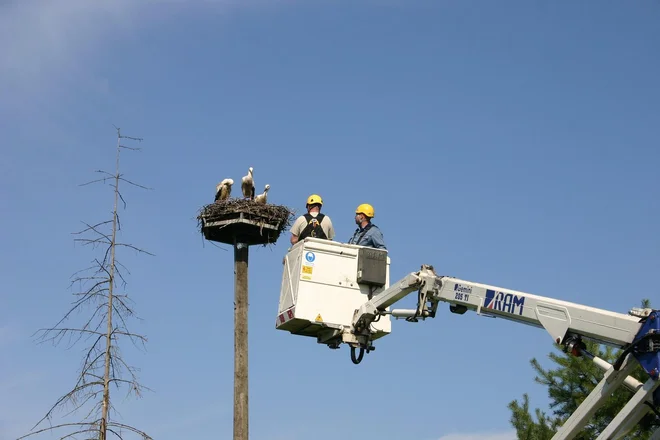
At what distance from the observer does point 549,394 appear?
17.3 m

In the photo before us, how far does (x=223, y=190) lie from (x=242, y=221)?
5.77 ft

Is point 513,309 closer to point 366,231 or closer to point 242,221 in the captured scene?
point 366,231

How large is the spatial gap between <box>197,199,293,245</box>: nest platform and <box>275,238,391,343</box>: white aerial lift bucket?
625 cm

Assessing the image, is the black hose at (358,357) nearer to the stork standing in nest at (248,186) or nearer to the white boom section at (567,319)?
the white boom section at (567,319)

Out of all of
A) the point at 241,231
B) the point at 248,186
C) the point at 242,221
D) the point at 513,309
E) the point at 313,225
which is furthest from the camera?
the point at 248,186

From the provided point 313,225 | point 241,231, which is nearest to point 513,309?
point 313,225

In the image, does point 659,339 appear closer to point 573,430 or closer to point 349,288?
point 573,430

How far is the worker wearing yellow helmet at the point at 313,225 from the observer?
12.1 metres

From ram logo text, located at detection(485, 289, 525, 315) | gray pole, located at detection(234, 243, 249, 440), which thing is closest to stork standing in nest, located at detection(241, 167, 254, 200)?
gray pole, located at detection(234, 243, 249, 440)

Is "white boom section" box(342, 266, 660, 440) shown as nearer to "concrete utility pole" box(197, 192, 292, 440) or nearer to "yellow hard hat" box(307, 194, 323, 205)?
"yellow hard hat" box(307, 194, 323, 205)

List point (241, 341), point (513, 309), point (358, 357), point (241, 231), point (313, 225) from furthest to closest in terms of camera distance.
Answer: point (241, 231) < point (241, 341) < point (313, 225) < point (358, 357) < point (513, 309)

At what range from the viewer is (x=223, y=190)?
61.9ft

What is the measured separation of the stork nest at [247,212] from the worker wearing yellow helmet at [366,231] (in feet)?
19.8

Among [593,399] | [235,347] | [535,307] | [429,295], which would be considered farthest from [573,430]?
[235,347]
